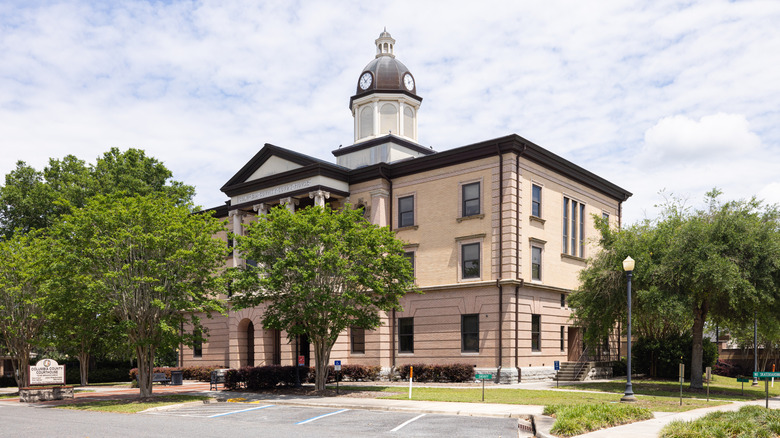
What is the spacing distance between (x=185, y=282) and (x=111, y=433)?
38.0 feet

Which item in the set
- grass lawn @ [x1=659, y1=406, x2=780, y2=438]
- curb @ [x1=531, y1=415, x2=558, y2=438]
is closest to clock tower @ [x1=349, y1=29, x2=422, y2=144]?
curb @ [x1=531, y1=415, x2=558, y2=438]

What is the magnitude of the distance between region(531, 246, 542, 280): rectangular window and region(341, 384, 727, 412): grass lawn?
8728 mm

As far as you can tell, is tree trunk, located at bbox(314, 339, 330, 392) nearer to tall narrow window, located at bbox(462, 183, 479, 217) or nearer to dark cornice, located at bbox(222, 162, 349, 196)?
tall narrow window, located at bbox(462, 183, 479, 217)

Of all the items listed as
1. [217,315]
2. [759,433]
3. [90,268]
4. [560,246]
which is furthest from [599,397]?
[217,315]

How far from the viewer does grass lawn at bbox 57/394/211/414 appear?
77.7 feet

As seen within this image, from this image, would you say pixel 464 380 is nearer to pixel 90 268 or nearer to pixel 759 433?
pixel 90 268

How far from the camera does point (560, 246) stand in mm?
38625

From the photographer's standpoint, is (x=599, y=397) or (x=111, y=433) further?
(x=599, y=397)

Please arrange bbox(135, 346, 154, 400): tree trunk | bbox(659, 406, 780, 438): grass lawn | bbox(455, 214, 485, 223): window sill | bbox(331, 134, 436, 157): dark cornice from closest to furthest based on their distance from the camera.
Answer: bbox(659, 406, 780, 438): grass lawn < bbox(135, 346, 154, 400): tree trunk < bbox(455, 214, 485, 223): window sill < bbox(331, 134, 436, 157): dark cornice

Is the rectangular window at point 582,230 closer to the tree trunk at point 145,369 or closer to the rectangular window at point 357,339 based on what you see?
the rectangular window at point 357,339

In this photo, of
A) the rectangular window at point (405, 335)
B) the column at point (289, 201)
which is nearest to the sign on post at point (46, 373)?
Result: the column at point (289, 201)

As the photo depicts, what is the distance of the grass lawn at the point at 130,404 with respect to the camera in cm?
2369

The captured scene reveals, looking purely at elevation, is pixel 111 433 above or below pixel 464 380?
above

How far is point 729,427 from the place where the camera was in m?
14.7
